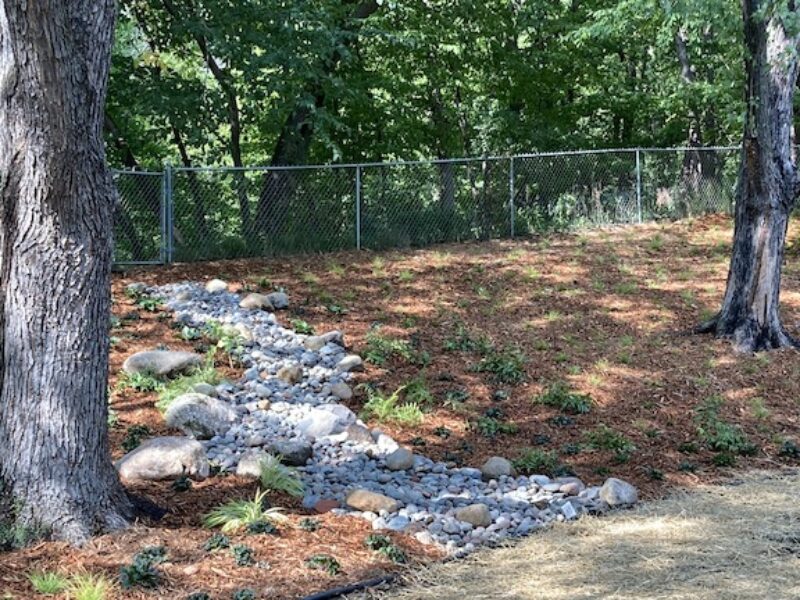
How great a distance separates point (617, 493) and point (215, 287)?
518 centimetres

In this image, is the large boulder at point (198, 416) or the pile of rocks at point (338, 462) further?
the large boulder at point (198, 416)

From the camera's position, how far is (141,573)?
378cm

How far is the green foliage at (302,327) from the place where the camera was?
27.0 ft

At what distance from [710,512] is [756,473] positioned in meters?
0.99

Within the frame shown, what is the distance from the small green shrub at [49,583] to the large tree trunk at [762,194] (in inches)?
262

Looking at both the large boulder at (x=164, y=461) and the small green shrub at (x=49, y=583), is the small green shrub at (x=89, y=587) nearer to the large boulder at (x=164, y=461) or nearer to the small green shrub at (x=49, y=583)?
the small green shrub at (x=49, y=583)

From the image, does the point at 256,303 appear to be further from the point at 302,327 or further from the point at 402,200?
the point at 402,200

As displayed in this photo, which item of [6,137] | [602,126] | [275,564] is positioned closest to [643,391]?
[275,564]

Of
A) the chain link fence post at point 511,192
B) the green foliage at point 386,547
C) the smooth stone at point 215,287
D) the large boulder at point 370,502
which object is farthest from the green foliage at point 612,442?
the chain link fence post at point 511,192

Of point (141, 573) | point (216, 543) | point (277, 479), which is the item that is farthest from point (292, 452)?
point (141, 573)

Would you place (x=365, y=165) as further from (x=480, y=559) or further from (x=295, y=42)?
(x=480, y=559)

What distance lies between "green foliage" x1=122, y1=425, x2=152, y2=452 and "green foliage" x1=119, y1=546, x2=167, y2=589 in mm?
1670

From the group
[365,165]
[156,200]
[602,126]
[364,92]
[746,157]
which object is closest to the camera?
[746,157]

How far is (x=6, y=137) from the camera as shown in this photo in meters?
3.99
